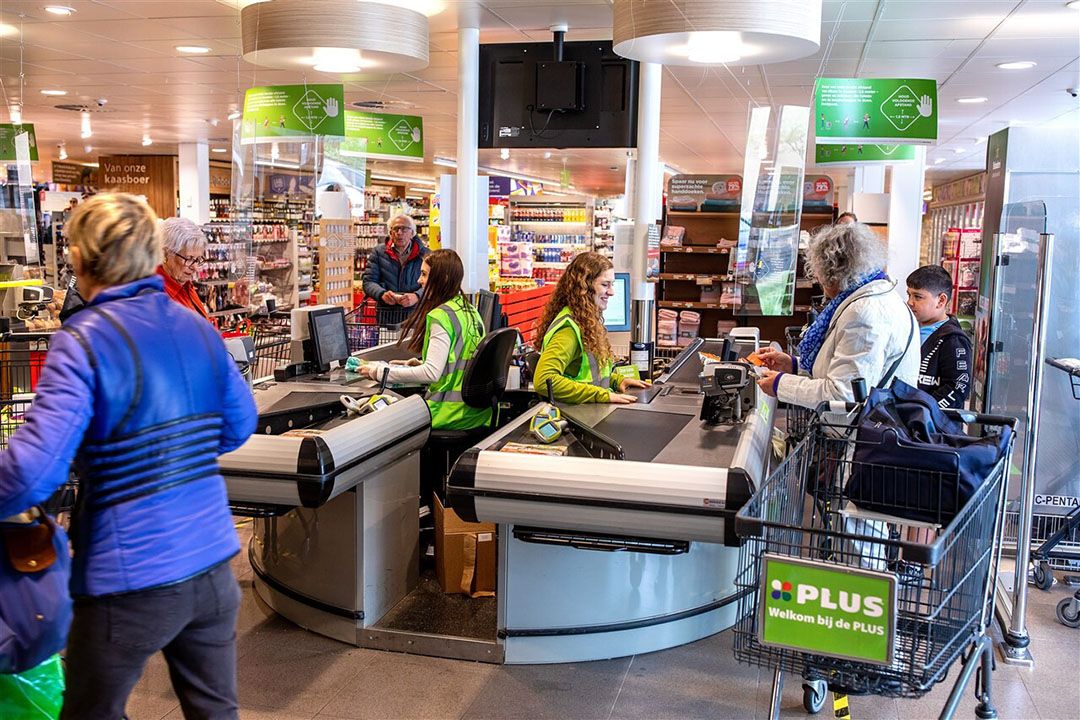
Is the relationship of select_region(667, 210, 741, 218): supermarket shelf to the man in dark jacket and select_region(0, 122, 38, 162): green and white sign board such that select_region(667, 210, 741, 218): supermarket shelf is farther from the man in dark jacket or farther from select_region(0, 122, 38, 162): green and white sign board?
select_region(0, 122, 38, 162): green and white sign board

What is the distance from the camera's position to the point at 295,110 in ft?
26.7

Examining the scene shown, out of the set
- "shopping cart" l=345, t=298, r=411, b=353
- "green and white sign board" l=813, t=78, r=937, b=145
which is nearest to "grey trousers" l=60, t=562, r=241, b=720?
"shopping cart" l=345, t=298, r=411, b=353

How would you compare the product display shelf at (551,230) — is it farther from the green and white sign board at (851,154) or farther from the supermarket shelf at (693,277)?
the supermarket shelf at (693,277)

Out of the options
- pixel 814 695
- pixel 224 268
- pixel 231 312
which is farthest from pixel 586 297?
pixel 224 268

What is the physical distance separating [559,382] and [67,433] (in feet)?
8.11

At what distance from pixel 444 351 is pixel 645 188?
2.77 m

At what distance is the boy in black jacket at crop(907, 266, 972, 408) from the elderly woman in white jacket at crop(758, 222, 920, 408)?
81 centimetres

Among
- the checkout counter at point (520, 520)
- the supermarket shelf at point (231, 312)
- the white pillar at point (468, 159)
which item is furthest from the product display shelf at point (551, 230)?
the checkout counter at point (520, 520)

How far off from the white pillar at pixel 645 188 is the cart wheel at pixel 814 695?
12.2 ft

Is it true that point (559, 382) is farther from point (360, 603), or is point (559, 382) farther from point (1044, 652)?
point (1044, 652)

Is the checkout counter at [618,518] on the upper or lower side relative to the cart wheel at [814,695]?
upper

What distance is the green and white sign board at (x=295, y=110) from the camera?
26.6 ft

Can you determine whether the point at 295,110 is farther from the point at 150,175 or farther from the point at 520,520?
the point at 150,175

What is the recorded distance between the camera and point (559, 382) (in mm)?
4258
